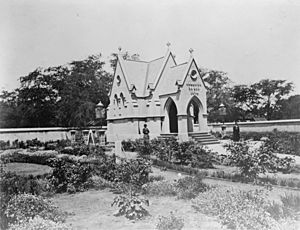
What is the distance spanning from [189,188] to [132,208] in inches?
95.6

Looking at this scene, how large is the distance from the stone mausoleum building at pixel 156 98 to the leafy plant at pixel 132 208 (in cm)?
1687

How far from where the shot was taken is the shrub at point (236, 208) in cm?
630

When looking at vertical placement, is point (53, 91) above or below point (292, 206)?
above

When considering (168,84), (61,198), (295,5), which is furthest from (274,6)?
(168,84)

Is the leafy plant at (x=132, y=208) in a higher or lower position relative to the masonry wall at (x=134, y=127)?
lower

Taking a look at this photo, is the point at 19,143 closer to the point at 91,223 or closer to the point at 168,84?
the point at 168,84

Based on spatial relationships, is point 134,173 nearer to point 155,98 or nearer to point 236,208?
point 236,208

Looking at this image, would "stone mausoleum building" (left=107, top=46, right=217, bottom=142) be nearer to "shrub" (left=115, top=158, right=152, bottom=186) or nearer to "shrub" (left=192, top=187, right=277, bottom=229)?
"shrub" (left=115, top=158, right=152, bottom=186)

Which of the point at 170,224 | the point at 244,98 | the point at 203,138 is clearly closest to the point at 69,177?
the point at 170,224

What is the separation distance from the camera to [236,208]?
6.72 meters

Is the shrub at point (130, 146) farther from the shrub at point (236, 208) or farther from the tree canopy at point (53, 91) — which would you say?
the tree canopy at point (53, 91)

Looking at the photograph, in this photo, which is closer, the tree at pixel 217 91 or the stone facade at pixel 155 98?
the stone facade at pixel 155 98

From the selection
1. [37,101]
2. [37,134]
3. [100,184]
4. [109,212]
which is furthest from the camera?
[37,101]

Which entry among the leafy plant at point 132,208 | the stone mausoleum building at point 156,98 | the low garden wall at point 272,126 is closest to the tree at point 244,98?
the low garden wall at point 272,126
